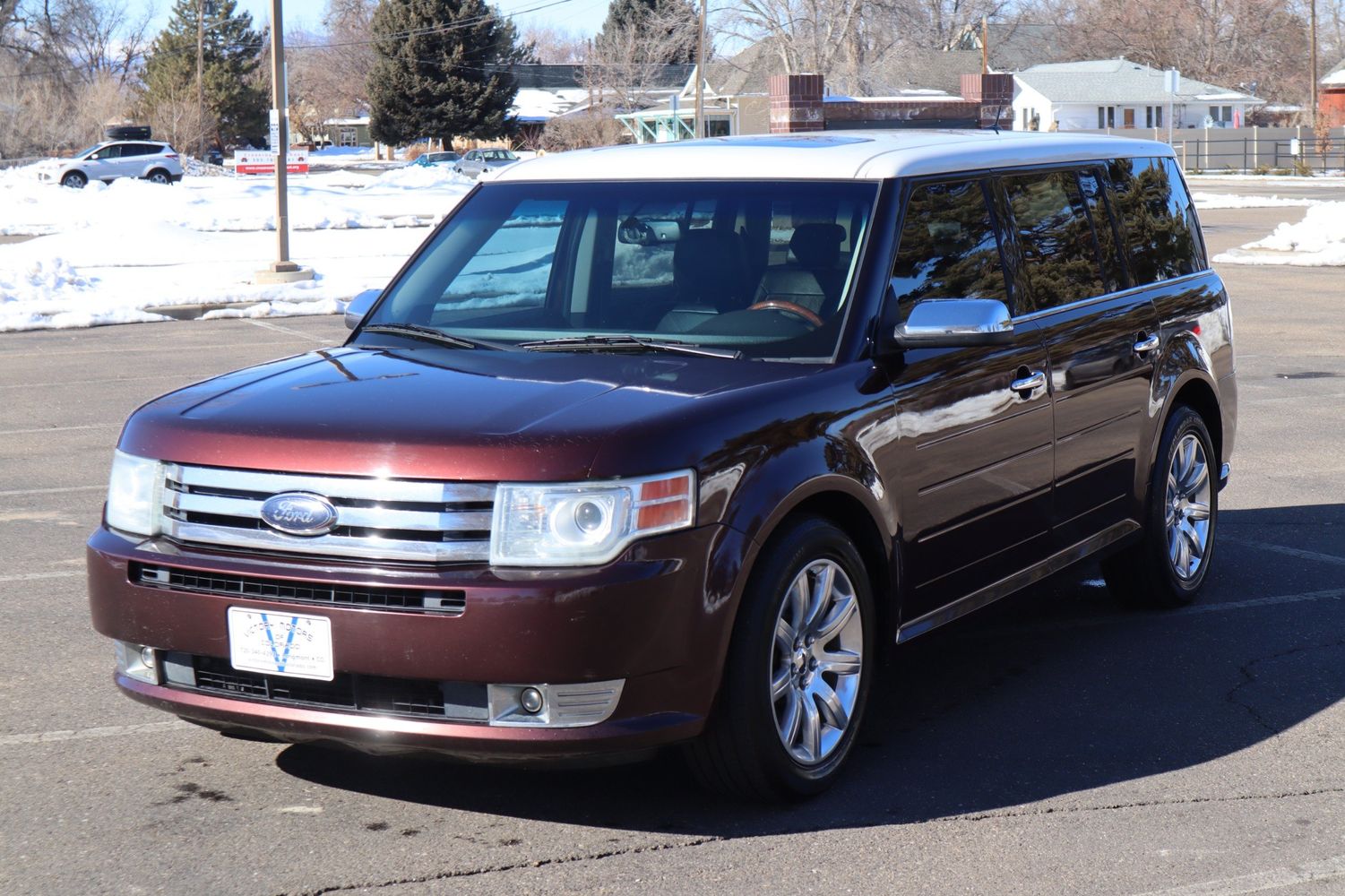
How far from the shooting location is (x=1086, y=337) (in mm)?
5777

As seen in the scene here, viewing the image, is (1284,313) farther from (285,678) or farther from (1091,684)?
(285,678)

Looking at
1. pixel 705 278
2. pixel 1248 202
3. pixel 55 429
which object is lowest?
pixel 55 429

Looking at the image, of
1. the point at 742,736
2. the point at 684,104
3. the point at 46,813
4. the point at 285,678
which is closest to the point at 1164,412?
the point at 742,736

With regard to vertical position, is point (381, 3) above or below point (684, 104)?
above

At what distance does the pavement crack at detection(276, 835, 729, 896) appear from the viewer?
3877 millimetres

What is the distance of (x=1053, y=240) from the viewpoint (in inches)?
229

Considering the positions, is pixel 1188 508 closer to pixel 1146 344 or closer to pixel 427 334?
pixel 1146 344

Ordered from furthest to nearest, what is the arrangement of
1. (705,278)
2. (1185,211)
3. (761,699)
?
(1185,211) < (705,278) < (761,699)

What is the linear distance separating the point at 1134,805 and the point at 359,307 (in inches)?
121

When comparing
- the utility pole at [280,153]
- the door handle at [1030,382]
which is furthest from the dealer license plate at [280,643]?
the utility pole at [280,153]

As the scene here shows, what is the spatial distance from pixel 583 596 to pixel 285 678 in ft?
2.67

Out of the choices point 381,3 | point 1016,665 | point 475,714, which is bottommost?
point 1016,665

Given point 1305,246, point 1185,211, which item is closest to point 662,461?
point 1185,211

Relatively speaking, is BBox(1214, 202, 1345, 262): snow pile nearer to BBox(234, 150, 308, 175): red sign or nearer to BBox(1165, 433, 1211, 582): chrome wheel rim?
BBox(234, 150, 308, 175): red sign
